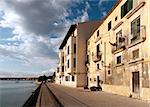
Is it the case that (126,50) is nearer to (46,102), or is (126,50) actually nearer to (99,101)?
(99,101)

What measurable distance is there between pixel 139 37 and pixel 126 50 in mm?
4025

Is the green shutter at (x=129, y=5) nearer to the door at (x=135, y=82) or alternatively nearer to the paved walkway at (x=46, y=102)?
the door at (x=135, y=82)

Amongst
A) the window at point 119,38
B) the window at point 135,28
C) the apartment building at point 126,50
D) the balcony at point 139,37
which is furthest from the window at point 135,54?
the window at point 119,38

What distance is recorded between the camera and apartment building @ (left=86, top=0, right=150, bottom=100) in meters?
24.3

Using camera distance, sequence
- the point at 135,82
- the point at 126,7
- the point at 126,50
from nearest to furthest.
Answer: the point at 135,82, the point at 126,50, the point at 126,7

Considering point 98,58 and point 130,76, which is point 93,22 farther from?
point 130,76

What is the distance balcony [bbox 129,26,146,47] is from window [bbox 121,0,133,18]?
9.79ft

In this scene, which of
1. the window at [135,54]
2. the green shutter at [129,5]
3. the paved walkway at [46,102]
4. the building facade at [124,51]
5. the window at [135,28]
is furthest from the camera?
the green shutter at [129,5]

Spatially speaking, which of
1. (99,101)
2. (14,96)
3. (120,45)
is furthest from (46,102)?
(14,96)

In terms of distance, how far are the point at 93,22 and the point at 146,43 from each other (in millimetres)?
36176

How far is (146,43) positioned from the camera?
23984 mm

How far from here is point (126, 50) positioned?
97.0 ft

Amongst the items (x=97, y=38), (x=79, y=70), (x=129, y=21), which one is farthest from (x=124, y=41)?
(x=79, y=70)

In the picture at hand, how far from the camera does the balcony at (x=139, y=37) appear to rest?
2428 cm
